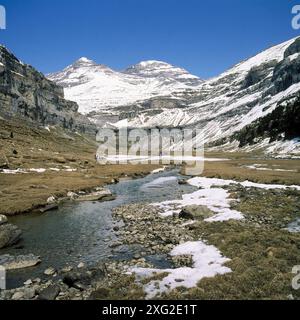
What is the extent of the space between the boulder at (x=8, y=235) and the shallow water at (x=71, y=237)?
70 centimetres

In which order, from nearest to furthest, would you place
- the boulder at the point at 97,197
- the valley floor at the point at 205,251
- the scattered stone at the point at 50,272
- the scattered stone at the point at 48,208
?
1. the valley floor at the point at 205,251
2. the scattered stone at the point at 50,272
3. the scattered stone at the point at 48,208
4. the boulder at the point at 97,197

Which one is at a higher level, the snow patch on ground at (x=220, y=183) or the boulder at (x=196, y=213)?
the snow patch on ground at (x=220, y=183)

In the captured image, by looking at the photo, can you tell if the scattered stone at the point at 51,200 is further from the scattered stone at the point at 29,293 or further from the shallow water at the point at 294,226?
the shallow water at the point at 294,226

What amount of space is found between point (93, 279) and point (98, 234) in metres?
11.2

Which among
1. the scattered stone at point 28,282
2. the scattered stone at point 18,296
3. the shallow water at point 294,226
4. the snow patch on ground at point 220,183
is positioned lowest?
the scattered stone at point 28,282

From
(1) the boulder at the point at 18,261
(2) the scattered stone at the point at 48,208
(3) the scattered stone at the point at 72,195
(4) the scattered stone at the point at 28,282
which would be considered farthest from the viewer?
(3) the scattered stone at the point at 72,195

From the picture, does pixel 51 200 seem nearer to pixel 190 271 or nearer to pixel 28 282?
pixel 28 282

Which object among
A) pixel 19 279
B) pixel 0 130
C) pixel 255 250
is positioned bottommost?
pixel 19 279

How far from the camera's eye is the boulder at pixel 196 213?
3327 centimetres

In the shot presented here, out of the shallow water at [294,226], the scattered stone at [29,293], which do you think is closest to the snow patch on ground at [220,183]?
the shallow water at [294,226]

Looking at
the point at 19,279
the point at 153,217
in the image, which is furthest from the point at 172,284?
the point at 153,217
